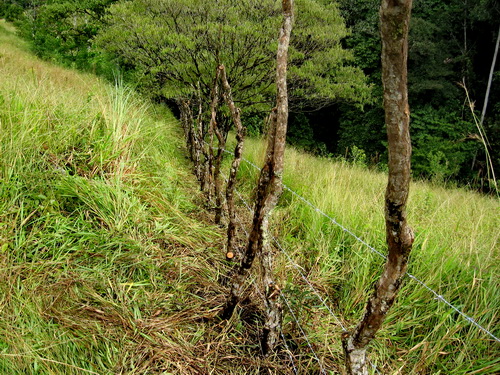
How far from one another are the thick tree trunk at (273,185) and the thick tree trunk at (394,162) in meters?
0.53

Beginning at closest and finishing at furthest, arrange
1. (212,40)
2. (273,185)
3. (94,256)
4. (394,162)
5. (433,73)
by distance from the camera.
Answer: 1. (394,162)
2. (273,185)
3. (94,256)
4. (212,40)
5. (433,73)

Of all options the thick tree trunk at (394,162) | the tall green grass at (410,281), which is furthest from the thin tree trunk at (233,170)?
the thick tree trunk at (394,162)

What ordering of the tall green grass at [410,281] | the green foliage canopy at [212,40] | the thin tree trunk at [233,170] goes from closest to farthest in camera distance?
the tall green grass at [410,281]
the thin tree trunk at [233,170]
the green foliage canopy at [212,40]

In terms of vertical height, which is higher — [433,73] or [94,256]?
[433,73]

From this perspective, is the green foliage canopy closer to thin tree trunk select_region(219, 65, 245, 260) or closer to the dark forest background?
thin tree trunk select_region(219, 65, 245, 260)

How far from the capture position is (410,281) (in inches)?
91.7

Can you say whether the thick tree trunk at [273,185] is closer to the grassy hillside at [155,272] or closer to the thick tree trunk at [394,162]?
the grassy hillside at [155,272]

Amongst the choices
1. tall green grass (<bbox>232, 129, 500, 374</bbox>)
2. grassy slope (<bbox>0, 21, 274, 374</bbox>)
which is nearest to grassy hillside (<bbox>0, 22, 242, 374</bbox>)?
grassy slope (<bbox>0, 21, 274, 374</bbox>)

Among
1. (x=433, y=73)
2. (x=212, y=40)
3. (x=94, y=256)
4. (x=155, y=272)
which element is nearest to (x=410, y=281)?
(x=155, y=272)

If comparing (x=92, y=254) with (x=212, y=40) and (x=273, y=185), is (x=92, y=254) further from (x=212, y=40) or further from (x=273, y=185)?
(x=212, y=40)

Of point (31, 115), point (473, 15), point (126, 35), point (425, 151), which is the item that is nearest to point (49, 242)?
point (31, 115)

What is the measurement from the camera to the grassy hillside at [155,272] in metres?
1.79

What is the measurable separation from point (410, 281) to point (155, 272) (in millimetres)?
1760

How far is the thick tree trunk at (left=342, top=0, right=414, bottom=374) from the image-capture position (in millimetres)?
880
